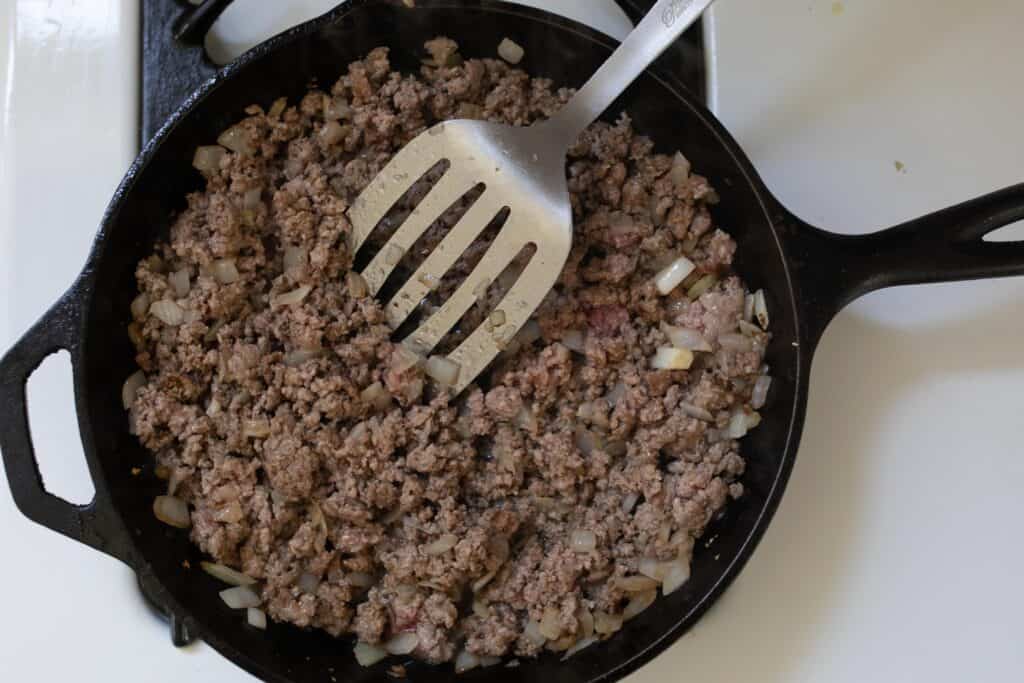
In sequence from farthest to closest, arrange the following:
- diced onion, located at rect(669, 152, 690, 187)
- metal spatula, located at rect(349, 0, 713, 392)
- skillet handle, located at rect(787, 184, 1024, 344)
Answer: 1. diced onion, located at rect(669, 152, 690, 187)
2. metal spatula, located at rect(349, 0, 713, 392)
3. skillet handle, located at rect(787, 184, 1024, 344)

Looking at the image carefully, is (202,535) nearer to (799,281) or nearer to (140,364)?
(140,364)

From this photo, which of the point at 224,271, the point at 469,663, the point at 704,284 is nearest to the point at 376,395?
the point at 224,271

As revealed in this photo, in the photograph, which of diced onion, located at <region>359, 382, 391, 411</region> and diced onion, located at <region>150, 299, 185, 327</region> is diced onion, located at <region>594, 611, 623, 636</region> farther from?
diced onion, located at <region>150, 299, 185, 327</region>

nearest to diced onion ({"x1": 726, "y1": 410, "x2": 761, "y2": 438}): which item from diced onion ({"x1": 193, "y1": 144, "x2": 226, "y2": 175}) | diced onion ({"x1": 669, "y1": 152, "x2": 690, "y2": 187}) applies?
diced onion ({"x1": 669, "y1": 152, "x2": 690, "y2": 187})

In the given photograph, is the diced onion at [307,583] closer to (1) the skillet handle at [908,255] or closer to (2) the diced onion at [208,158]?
(2) the diced onion at [208,158]

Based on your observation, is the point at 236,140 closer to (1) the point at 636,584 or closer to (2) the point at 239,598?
(2) the point at 239,598

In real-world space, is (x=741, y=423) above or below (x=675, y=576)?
above
